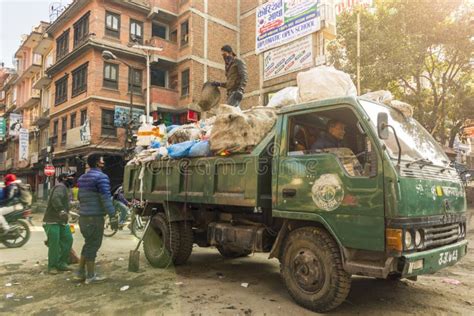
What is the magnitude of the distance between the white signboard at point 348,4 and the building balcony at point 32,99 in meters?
26.5

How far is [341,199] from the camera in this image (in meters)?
3.89

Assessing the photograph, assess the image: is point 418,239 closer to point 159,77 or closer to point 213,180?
point 213,180

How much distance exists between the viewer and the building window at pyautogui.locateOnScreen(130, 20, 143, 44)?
73.7ft

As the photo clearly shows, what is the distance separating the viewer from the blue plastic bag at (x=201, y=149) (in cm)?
553

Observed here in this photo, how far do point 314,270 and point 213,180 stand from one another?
6.44 ft

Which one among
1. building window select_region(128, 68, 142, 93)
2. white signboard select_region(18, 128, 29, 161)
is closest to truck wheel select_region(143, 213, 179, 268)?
building window select_region(128, 68, 142, 93)

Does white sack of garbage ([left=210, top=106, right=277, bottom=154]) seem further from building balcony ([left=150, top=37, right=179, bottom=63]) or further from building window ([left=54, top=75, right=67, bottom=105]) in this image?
building window ([left=54, top=75, right=67, bottom=105])

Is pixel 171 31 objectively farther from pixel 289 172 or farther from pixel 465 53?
pixel 289 172

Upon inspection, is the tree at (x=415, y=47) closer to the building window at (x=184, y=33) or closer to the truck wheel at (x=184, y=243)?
the truck wheel at (x=184, y=243)

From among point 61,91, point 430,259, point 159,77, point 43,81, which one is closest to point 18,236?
point 430,259

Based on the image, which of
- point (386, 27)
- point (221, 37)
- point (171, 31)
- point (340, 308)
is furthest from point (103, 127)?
point (340, 308)

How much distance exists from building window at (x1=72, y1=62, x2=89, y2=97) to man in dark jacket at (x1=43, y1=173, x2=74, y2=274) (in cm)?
1705

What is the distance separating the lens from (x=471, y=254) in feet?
24.6

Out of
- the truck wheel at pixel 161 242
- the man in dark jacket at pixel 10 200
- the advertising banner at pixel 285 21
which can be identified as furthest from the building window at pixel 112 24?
the truck wheel at pixel 161 242
